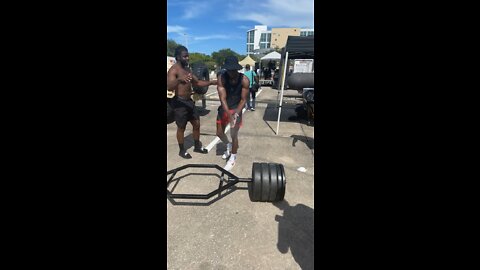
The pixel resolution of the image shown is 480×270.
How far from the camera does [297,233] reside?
2.68 meters

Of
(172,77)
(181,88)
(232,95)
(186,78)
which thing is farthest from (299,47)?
(172,77)

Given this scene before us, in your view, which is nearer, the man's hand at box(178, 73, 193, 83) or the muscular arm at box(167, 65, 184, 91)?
the muscular arm at box(167, 65, 184, 91)

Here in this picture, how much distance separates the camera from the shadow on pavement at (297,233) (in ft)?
7.71

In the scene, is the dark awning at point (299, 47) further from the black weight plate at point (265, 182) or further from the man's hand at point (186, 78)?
the black weight plate at point (265, 182)

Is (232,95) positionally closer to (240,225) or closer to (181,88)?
(181,88)

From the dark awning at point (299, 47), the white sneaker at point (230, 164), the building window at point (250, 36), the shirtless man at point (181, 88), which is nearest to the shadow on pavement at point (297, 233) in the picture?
the white sneaker at point (230, 164)

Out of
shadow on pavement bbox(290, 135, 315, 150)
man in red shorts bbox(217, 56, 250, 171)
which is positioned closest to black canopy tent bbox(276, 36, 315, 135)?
shadow on pavement bbox(290, 135, 315, 150)

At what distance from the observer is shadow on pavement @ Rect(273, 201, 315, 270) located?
2350mm

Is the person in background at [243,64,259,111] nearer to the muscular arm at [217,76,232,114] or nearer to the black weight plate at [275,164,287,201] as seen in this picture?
the muscular arm at [217,76,232,114]
